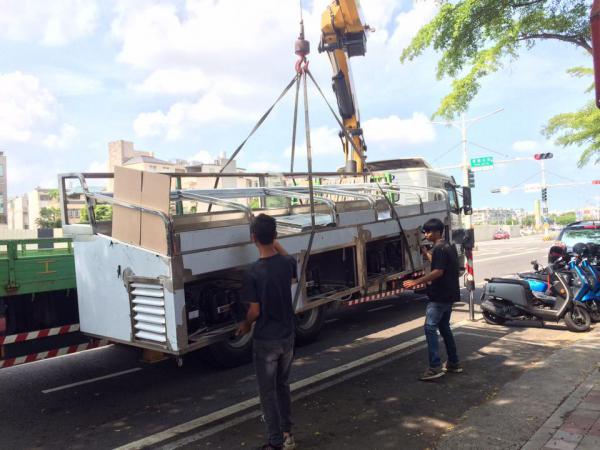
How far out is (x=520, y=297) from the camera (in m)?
7.62

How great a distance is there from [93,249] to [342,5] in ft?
24.1

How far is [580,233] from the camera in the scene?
11.3 metres

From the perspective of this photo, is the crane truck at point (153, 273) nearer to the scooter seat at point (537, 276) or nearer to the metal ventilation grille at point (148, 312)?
the metal ventilation grille at point (148, 312)

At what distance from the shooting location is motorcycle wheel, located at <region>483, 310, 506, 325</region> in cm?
789

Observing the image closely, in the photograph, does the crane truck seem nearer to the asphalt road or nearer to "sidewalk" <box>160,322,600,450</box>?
the asphalt road

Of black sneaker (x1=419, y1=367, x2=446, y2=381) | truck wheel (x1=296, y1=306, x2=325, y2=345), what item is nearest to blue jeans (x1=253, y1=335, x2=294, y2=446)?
black sneaker (x1=419, y1=367, x2=446, y2=381)

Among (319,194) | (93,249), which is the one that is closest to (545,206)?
(319,194)

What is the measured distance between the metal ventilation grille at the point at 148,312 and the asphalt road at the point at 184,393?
2.50 feet

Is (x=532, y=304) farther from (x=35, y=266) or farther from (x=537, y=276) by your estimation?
(x=35, y=266)

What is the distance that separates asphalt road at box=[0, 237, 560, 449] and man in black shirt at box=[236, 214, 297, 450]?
53cm

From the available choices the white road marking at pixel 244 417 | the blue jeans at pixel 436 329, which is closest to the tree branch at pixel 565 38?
the blue jeans at pixel 436 329

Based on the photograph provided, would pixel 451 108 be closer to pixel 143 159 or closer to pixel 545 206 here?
pixel 545 206

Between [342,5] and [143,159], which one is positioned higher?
[143,159]

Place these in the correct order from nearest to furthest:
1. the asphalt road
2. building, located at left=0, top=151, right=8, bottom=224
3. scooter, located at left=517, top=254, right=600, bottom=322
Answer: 1. the asphalt road
2. scooter, located at left=517, top=254, right=600, bottom=322
3. building, located at left=0, top=151, right=8, bottom=224
